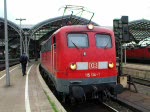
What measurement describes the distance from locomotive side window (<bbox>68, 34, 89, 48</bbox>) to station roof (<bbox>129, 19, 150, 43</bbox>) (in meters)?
46.7

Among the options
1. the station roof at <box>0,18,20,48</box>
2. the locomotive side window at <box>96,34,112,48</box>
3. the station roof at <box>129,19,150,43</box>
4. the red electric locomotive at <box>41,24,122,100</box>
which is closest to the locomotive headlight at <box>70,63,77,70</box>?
the red electric locomotive at <box>41,24,122,100</box>

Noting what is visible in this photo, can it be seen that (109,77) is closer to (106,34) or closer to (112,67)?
(112,67)

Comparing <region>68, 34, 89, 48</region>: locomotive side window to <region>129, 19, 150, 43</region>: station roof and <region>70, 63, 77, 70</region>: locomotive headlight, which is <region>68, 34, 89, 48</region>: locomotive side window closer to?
<region>70, 63, 77, 70</region>: locomotive headlight

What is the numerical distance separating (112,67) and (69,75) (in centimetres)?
169

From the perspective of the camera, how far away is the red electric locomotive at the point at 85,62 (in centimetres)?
1170

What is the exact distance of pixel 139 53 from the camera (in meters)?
41.3

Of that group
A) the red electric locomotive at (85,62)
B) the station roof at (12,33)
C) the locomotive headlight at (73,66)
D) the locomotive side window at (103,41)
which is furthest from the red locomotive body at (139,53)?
the locomotive headlight at (73,66)

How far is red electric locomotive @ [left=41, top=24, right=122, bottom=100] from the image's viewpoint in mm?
11703

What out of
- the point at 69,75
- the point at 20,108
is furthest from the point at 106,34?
the point at 20,108

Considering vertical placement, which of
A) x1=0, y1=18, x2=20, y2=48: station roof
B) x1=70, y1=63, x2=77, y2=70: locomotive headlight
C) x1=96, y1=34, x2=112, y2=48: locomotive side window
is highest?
x1=0, y1=18, x2=20, y2=48: station roof

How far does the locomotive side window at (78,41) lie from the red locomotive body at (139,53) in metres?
27.4

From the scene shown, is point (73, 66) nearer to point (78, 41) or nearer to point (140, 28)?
point (78, 41)

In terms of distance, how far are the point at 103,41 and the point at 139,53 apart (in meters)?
29.6

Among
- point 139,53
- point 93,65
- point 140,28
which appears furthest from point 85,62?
point 140,28
